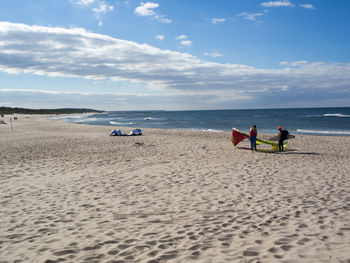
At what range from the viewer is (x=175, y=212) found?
5281 mm

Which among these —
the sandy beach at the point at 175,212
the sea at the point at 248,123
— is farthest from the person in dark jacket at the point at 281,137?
the sea at the point at 248,123

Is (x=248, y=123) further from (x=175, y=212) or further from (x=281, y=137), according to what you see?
(x=175, y=212)

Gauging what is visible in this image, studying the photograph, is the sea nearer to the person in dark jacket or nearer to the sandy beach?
the person in dark jacket

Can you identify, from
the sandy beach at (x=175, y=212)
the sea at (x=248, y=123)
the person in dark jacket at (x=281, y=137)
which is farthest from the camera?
the sea at (x=248, y=123)

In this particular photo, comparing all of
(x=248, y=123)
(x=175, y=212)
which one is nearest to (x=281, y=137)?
(x=175, y=212)

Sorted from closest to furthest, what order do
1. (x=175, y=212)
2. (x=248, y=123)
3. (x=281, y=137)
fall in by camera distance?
(x=175, y=212) < (x=281, y=137) < (x=248, y=123)

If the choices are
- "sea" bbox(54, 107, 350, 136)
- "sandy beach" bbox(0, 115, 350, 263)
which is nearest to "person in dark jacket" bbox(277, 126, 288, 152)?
"sandy beach" bbox(0, 115, 350, 263)

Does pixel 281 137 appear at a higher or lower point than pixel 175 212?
higher

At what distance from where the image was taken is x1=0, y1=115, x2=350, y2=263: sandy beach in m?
3.77

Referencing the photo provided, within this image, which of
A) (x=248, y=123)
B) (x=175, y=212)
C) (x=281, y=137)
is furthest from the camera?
(x=248, y=123)

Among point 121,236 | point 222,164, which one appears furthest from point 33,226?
point 222,164

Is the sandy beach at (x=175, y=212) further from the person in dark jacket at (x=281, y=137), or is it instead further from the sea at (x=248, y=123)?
the sea at (x=248, y=123)

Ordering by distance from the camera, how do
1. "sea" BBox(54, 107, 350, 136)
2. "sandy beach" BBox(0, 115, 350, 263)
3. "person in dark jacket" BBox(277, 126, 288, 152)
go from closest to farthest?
"sandy beach" BBox(0, 115, 350, 263)
"person in dark jacket" BBox(277, 126, 288, 152)
"sea" BBox(54, 107, 350, 136)

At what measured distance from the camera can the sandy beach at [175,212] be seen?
3.77 meters
